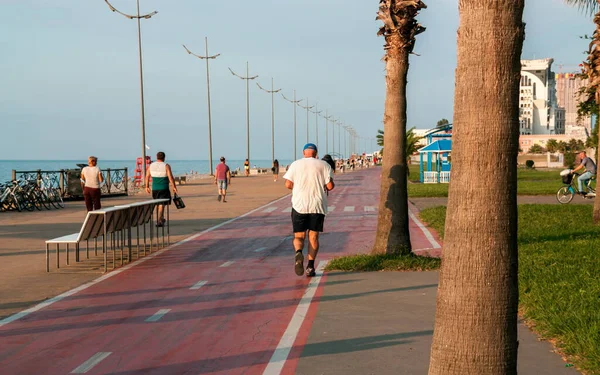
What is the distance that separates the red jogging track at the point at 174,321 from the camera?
6547 millimetres

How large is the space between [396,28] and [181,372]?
752 cm

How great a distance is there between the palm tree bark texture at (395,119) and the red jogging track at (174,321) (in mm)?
1778

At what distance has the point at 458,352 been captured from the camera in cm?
425

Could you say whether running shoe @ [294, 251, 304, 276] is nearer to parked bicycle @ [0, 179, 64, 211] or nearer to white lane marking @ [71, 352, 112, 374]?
white lane marking @ [71, 352, 112, 374]

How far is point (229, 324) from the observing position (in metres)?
8.05

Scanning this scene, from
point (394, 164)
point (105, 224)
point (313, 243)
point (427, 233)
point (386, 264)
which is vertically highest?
point (394, 164)

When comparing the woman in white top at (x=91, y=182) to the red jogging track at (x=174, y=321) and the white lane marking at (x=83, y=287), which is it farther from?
the red jogging track at (x=174, y=321)

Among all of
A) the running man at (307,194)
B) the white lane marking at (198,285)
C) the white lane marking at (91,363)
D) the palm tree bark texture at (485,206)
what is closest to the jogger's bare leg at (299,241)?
the running man at (307,194)

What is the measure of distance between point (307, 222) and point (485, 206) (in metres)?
6.82

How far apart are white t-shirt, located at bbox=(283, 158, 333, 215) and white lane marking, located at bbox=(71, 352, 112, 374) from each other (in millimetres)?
4571

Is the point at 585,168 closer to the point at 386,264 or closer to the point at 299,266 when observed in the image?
the point at 386,264

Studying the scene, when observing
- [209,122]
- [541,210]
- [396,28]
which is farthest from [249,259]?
[209,122]

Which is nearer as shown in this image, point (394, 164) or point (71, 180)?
point (394, 164)

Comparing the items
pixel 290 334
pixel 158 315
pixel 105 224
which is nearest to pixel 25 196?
pixel 105 224
